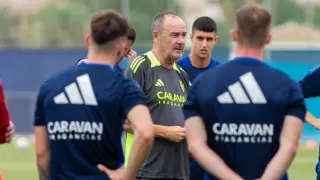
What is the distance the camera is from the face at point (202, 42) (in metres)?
10.9

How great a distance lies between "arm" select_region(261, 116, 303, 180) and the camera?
22.1ft

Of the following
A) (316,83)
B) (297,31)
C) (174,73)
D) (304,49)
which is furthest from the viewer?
(297,31)

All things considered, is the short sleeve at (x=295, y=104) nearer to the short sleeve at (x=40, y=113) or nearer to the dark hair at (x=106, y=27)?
the dark hair at (x=106, y=27)

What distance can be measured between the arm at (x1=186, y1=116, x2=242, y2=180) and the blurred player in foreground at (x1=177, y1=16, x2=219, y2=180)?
351 centimetres

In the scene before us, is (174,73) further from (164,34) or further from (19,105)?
(19,105)

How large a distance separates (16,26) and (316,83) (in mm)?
31662

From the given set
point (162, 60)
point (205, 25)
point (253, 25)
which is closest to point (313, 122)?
point (162, 60)

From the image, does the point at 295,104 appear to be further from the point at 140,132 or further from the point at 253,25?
the point at 140,132

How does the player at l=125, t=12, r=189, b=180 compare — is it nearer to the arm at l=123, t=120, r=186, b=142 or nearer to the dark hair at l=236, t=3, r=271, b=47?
the arm at l=123, t=120, r=186, b=142

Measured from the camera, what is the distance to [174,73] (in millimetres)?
9906

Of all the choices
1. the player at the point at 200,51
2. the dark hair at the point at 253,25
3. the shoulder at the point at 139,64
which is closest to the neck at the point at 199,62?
the player at the point at 200,51

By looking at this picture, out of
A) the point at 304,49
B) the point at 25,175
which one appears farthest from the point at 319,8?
the point at 25,175

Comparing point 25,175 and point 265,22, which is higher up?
point 265,22

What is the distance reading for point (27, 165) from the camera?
25234mm
